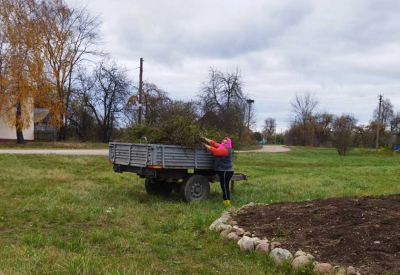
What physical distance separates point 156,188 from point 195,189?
1.53 m

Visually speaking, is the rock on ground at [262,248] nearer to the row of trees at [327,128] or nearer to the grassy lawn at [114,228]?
the grassy lawn at [114,228]

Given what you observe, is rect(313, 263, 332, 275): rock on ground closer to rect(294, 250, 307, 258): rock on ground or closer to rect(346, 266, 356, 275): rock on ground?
rect(346, 266, 356, 275): rock on ground

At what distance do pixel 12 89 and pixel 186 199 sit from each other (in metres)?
22.3

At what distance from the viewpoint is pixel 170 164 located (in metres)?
8.42

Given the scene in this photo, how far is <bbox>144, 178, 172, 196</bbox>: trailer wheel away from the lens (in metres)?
9.92

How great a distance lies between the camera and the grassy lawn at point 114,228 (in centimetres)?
425

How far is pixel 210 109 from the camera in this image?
40.7 meters

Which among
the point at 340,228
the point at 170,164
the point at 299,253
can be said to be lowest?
the point at 299,253

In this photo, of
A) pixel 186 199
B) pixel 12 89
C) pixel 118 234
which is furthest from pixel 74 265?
pixel 12 89

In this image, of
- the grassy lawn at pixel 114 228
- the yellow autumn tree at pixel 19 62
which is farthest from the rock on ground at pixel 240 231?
the yellow autumn tree at pixel 19 62

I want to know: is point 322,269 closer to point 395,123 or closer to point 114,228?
point 114,228

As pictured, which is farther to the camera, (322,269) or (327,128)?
(327,128)

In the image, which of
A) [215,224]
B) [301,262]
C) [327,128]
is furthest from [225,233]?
[327,128]

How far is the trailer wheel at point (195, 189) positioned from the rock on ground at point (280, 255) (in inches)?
168
